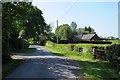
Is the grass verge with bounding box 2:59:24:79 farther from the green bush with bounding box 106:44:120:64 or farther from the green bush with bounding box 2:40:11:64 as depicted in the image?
the green bush with bounding box 106:44:120:64

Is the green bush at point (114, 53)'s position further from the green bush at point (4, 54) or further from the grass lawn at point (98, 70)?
the green bush at point (4, 54)

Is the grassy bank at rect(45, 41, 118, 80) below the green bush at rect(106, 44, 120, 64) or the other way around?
below

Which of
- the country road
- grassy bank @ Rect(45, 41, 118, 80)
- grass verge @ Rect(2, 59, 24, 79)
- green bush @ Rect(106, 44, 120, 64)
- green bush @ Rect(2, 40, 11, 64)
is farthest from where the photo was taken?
green bush @ Rect(2, 40, 11, 64)

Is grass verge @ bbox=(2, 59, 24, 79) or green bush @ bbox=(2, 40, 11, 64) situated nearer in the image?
grass verge @ bbox=(2, 59, 24, 79)

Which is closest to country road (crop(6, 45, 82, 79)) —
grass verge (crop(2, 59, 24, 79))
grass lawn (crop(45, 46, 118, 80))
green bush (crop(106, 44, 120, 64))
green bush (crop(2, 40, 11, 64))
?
grass verge (crop(2, 59, 24, 79))

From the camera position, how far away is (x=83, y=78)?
14.1 meters

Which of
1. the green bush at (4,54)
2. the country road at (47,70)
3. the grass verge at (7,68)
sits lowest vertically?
the country road at (47,70)

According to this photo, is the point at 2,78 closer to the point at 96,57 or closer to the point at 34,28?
the point at 96,57

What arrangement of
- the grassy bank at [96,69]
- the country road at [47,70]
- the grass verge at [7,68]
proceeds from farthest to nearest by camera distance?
1. the grass verge at [7,68]
2. the country road at [47,70]
3. the grassy bank at [96,69]

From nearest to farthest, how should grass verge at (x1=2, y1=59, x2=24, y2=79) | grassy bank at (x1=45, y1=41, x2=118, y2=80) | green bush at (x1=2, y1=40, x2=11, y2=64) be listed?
grassy bank at (x1=45, y1=41, x2=118, y2=80) < grass verge at (x1=2, y1=59, x2=24, y2=79) < green bush at (x1=2, y1=40, x2=11, y2=64)

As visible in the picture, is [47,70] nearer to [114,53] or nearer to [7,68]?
[7,68]

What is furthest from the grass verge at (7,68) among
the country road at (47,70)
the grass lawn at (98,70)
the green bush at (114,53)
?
the green bush at (114,53)

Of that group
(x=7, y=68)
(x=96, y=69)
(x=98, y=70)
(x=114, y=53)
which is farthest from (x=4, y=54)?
(x=114, y=53)

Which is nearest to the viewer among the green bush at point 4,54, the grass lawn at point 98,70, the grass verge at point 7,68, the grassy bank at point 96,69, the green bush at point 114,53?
the grass lawn at point 98,70
